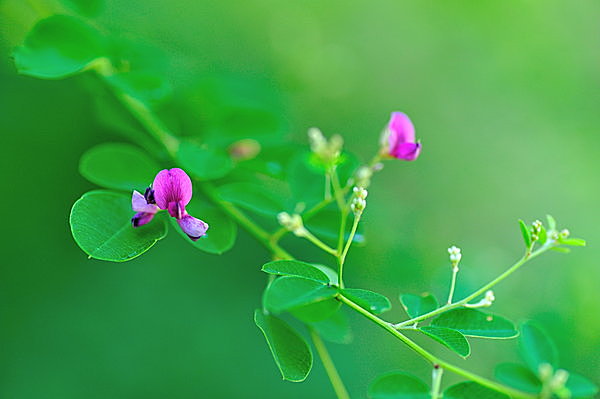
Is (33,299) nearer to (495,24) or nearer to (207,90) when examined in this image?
(207,90)

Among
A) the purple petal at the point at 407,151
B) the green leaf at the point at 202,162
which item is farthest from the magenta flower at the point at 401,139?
the green leaf at the point at 202,162

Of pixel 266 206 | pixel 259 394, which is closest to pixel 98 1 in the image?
pixel 266 206

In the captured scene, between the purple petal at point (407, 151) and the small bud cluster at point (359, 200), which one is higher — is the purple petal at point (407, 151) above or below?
above

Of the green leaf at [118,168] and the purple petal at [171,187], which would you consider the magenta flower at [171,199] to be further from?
the green leaf at [118,168]

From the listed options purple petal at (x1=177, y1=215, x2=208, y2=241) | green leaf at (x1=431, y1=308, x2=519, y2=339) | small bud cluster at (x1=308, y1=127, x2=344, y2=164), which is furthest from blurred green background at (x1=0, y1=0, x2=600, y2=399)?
purple petal at (x1=177, y1=215, x2=208, y2=241)

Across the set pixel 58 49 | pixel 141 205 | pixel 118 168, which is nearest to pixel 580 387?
pixel 141 205
